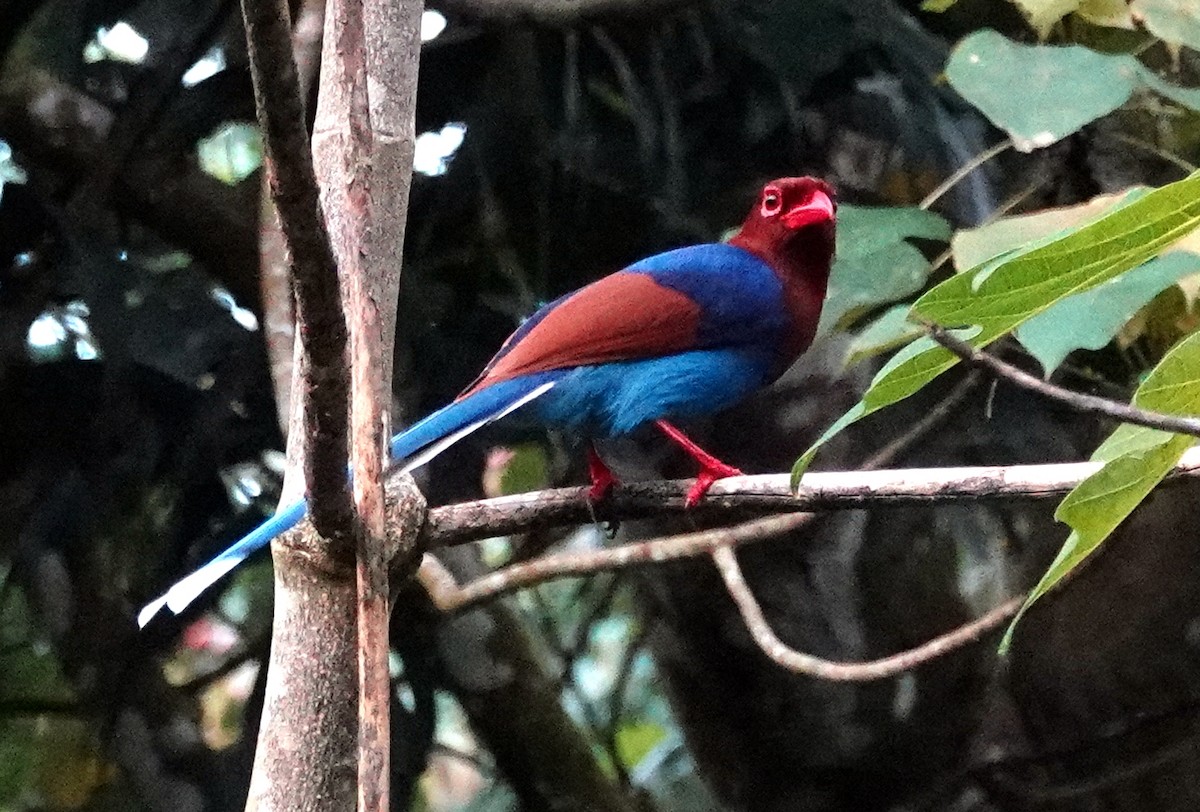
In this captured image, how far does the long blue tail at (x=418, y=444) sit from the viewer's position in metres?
1.51

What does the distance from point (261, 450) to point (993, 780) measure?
1573mm

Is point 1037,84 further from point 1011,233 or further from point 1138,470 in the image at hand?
point 1138,470

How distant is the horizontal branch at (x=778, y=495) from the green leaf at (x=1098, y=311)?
0.15 metres

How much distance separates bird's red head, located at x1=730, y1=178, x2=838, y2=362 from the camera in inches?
92.9

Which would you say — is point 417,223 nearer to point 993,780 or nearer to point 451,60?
point 451,60

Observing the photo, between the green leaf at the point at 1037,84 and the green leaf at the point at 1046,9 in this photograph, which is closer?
the green leaf at the point at 1037,84

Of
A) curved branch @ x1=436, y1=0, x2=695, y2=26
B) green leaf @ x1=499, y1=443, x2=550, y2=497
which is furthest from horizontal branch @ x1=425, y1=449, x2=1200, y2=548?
curved branch @ x1=436, y1=0, x2=695, y2=26

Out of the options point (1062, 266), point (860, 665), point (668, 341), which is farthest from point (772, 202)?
point (1062, 266)

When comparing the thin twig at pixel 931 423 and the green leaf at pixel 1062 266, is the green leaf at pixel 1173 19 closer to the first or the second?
the thin twig at pixel 931 423

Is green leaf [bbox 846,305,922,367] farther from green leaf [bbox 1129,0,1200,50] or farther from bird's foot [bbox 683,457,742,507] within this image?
green leaf [bbox 1129,0,1200,50]

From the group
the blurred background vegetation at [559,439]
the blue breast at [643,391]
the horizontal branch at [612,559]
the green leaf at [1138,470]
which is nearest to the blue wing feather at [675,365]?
the blue breast at [643,391]

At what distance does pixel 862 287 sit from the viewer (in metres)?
2.16

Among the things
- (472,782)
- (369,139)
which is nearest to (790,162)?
(369,139)

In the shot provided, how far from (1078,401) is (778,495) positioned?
720 mm
